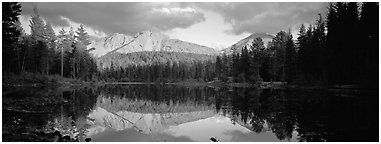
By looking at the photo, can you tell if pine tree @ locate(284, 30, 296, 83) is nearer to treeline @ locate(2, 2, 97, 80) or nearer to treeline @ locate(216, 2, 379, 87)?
treeline @ locate(216, 2, 379, 87)

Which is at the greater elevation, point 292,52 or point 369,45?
point 292,52

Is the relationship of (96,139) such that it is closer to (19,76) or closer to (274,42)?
(19,76)

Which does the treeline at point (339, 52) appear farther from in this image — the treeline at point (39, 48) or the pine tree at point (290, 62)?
the treeline at point (39, 48)

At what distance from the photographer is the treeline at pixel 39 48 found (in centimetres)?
3177

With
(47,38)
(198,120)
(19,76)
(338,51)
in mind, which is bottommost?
(198,120)

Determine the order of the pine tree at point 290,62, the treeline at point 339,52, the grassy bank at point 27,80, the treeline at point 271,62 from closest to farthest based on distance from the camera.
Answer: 1. the treeline at point 339,52
2. the grassy bank at point 27,80
3. the pine tree at point 290,62
4. the treeline at point 271,62

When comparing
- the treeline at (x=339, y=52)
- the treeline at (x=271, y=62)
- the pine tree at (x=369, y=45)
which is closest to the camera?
the pine tree at (x=369, y=45)

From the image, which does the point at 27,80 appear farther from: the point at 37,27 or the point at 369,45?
the point at 369,45

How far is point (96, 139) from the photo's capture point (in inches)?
510

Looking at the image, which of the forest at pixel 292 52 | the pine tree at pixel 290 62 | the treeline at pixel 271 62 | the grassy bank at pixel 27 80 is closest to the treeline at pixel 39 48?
the forest at pixel 292 52

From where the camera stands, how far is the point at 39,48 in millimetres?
59531

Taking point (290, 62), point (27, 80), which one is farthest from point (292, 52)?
point (27, 80)

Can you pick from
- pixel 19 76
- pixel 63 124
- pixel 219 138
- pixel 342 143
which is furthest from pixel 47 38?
pixel 342 143

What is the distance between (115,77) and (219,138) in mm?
191324
